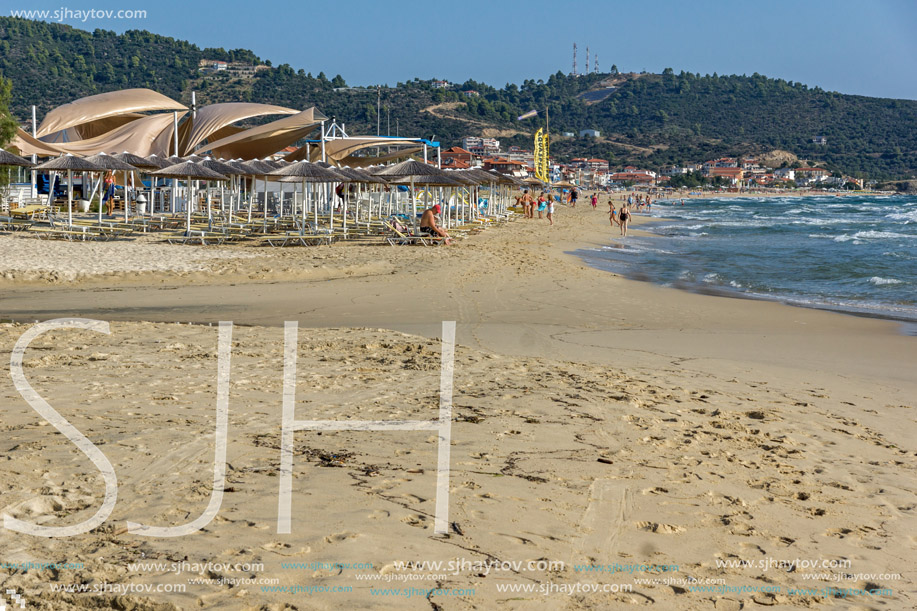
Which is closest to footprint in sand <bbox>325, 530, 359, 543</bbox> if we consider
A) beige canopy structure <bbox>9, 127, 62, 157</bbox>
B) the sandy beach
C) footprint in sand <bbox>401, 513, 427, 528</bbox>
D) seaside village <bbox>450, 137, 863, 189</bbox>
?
the sandy beach

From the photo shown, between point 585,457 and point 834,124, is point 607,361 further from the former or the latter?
point 834,124

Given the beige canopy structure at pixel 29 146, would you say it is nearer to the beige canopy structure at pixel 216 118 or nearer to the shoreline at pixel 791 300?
the beige canopy structure at pixel 216 118

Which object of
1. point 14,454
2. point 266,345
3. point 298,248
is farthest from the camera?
point 298,248

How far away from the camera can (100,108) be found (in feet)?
114

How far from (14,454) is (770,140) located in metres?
162

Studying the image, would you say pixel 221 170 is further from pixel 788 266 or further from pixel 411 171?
pixel 788 266

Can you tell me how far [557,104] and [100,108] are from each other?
15951cm

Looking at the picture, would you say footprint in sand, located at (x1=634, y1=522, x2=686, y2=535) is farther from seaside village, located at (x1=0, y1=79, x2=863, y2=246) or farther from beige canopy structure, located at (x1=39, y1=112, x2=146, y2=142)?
beige canopy structure, located at (x1=39, y1=112, x2=146, y2=142)

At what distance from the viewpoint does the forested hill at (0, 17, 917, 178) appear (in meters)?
98.4

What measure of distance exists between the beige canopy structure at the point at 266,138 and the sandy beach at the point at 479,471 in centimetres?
2897

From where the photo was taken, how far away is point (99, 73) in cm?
9881

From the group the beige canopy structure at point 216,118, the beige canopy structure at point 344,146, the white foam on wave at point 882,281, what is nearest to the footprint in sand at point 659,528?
the white foam on wave at point 882,281

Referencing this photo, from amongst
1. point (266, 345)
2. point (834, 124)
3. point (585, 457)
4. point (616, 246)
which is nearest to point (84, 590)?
point (585, 457)

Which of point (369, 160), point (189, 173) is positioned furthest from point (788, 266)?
point (369, 160)
